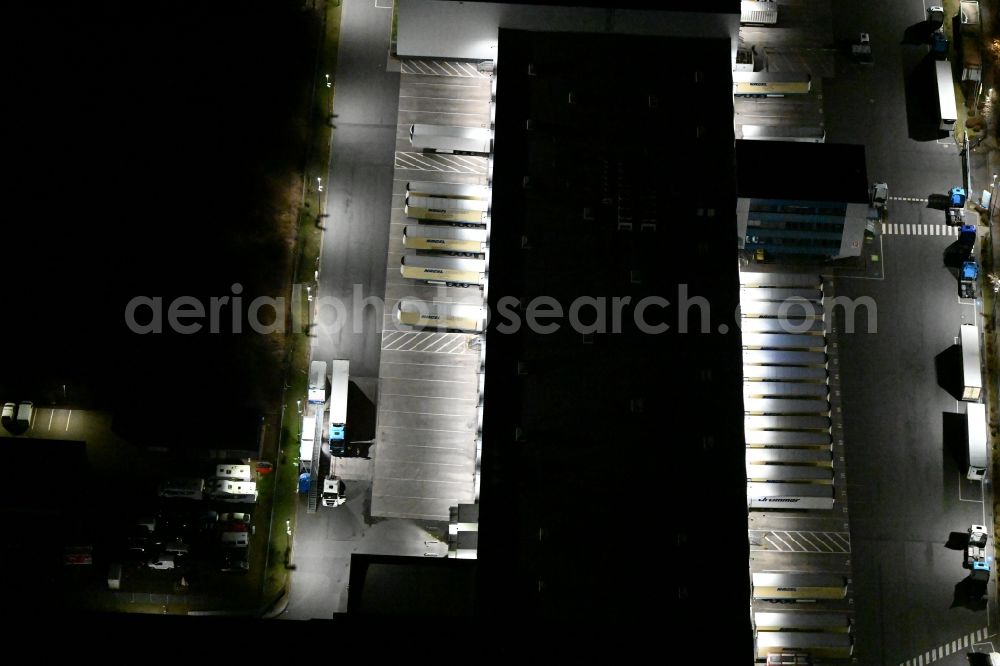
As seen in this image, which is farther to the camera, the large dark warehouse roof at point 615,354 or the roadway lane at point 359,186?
the roadway lane at point 359,186

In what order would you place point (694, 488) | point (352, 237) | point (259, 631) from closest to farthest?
point (259, 631) → point (694, 488) → point (352, 237)

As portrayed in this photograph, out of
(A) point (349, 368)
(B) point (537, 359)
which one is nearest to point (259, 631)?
(A) point (349, 368)

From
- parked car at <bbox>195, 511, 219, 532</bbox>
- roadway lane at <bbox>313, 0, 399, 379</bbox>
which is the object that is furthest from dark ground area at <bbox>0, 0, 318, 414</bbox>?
parked car at <bbox>195, 511, 219, 532</bbox>

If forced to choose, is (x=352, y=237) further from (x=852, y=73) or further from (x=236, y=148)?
(x=852, y=73)

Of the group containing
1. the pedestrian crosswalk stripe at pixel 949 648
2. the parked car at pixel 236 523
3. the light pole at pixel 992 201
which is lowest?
the pedestrian crosswalk stripe at pixel 949 648

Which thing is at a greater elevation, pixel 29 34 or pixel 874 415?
pixel 29 34

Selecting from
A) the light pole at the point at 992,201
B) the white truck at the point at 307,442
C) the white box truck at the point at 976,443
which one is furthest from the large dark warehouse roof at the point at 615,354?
the light pole at the point at 992,201

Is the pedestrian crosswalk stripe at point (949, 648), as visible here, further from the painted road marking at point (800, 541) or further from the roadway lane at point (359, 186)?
the roadway lane at point (359, 186)

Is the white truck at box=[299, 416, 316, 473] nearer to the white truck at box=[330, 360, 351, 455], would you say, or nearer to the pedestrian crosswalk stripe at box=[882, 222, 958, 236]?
the white truck at box=[330, 360, 351, 455]
